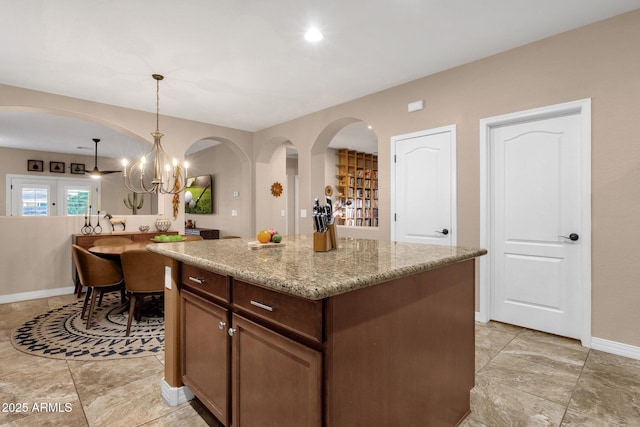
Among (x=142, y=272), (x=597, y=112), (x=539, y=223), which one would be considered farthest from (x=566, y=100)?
(x=142, y=272)

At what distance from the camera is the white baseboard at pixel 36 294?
A: 13.4 feet

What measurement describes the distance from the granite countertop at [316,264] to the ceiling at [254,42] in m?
1.81

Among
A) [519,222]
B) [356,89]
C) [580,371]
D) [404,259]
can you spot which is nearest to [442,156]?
[519,222]

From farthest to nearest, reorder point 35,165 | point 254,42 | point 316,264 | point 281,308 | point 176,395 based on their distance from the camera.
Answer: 1. point 35,165
2. point 254,42
3. point 176,395
4. point 316,264
5. point 281,308

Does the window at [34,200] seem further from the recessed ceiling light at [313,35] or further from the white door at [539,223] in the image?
the white door at [539,223]

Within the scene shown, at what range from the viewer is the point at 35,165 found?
775 centimetres

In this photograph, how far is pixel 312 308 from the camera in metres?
1.06

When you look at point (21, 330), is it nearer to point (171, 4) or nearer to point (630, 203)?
point (171, 4)

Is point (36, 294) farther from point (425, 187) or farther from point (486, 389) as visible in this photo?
point (486, 389)

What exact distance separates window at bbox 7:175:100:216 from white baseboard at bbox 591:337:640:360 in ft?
29.3

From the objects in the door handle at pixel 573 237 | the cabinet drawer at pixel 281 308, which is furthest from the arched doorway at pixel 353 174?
the cabinet drawer at pixel 281 308

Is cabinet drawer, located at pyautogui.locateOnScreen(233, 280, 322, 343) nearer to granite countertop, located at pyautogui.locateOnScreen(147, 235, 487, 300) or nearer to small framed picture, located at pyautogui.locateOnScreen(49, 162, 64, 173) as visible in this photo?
granite countertop, located at pyautogui.locateOnScreen(147, 235, 487, 300)

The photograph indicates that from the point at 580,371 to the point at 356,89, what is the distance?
340cm

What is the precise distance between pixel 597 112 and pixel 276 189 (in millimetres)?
4849
